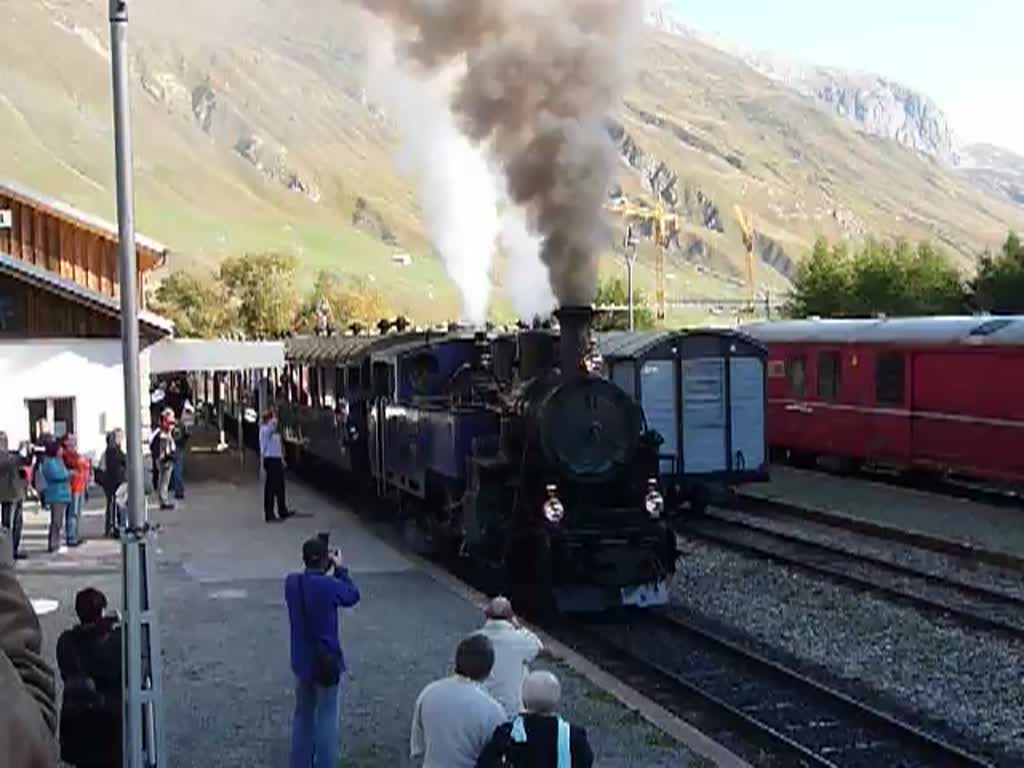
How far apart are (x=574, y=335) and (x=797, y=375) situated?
15478mm

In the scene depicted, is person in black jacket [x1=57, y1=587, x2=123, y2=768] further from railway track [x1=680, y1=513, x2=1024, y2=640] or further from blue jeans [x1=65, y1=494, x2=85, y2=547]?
blue jeans [x1=65, y1=494, x2=85, y2=547]

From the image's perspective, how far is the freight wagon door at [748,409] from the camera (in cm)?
2266

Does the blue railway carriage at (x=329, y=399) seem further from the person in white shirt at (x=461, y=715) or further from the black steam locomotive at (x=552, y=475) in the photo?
the person in white shirt at (x=461, y=715)

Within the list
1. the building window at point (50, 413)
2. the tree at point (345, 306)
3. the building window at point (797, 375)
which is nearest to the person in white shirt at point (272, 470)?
the building window at point (50, 413)

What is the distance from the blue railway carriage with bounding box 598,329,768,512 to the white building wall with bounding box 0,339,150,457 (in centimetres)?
848

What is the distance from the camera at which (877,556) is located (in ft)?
58.4

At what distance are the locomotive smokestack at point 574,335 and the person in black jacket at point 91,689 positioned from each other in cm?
632

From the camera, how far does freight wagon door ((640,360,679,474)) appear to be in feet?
73.4

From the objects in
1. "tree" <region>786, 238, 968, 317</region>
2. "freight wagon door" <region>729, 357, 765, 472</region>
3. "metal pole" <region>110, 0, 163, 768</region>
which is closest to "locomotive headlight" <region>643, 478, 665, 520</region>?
"metal pole" <region>110, 0, 163, 768</region>

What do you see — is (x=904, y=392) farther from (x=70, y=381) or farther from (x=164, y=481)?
(x=70, y=381)

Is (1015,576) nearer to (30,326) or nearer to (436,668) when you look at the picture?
(436,668)

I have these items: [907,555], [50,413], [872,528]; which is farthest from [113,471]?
[907,555]

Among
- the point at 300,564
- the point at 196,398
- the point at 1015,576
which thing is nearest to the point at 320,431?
the point at 300,564

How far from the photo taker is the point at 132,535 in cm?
718
